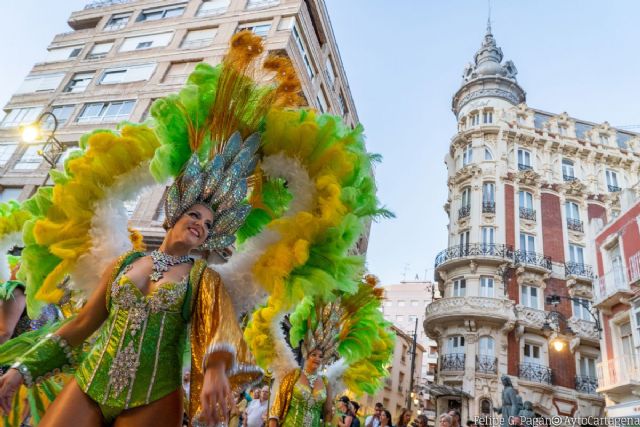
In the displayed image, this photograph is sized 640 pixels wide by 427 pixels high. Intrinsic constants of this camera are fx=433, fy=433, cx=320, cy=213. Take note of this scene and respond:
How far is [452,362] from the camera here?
859 inches

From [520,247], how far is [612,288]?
8.36 metres

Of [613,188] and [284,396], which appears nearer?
Result: [284,396]

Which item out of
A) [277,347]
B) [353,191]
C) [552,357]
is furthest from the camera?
[552,357]

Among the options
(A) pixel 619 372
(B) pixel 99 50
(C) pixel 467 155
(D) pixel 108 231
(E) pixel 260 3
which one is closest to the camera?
(D) pixel 108 231

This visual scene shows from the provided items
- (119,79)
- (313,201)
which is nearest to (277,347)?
(313,201)

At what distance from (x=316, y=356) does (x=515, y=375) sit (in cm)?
1966

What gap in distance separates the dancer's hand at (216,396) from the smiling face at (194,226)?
2.51 ft

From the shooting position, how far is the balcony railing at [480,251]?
23.4m

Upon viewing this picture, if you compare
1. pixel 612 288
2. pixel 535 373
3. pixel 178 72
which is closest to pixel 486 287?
pixel 535 373

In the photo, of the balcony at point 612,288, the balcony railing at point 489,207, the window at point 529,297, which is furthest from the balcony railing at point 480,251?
the balcony at point 612,288

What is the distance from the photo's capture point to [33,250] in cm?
262

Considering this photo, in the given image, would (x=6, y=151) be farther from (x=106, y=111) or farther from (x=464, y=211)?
(x=464, y=211)

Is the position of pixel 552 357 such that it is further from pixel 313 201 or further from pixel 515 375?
pixel 313 201

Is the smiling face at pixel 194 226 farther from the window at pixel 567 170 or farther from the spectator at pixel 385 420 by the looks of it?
the window at pixel 567 170
